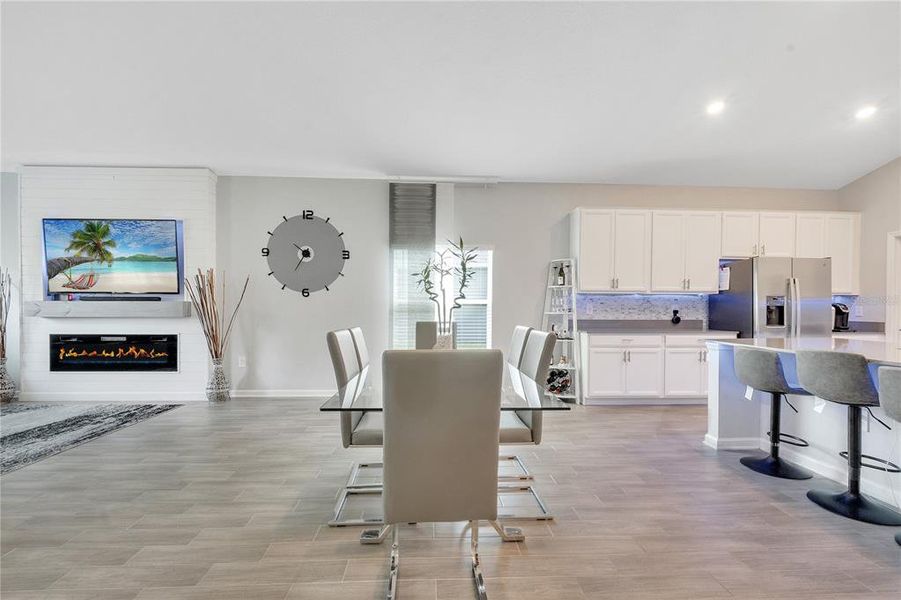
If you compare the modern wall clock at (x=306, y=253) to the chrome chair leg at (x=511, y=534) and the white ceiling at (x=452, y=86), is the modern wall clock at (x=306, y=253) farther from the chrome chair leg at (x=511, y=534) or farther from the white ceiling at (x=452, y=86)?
the chrome chair leg at (x=511, y=534)

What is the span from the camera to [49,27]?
300cm

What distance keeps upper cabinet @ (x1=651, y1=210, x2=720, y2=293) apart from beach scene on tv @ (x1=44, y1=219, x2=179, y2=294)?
5.62 m

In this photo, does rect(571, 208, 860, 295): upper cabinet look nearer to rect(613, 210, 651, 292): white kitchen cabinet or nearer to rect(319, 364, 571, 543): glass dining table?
rect(613, 210, 651, 292): white kitchen cabinet

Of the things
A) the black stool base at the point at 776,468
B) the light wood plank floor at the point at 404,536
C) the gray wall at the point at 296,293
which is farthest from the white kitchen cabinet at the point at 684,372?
the gray wall at the point at 296,293

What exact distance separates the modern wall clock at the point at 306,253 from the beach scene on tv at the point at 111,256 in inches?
43.4

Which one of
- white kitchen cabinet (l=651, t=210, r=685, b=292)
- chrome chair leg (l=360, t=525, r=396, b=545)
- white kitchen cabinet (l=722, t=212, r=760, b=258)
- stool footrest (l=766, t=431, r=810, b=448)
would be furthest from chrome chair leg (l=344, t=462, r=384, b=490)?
white kitchen cabinet (l=722, t=212, r=760, b=258)

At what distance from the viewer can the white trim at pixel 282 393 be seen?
5150mm

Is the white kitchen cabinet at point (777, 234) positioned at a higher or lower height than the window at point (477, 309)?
higher

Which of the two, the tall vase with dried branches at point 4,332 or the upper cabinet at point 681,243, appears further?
the upper cabinet at point 681,243

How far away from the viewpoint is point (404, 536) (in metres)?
2.18

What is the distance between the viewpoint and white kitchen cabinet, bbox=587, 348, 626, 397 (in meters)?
4.86

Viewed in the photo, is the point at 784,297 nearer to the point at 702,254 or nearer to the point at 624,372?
the point at 702,254

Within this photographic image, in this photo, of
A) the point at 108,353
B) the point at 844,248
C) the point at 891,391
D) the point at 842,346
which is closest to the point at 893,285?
the point at 844,248

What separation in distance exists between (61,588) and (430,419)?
171 cm
